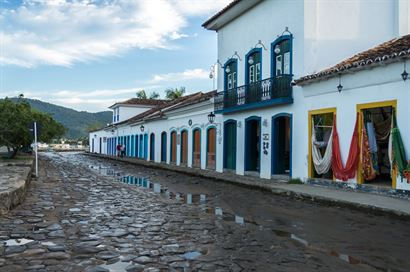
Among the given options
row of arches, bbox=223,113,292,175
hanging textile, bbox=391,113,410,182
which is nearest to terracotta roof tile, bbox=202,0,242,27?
row of arches, bbox=223,113,292,175

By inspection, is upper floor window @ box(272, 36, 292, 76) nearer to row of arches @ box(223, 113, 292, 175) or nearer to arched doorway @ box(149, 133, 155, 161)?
row of arches @ box(223, 113, 292, 175)

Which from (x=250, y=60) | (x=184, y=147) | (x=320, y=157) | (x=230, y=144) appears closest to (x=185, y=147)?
(x=184, y=147)

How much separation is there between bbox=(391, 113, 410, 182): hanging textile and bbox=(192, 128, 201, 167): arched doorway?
14571mm

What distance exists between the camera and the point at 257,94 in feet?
59.0

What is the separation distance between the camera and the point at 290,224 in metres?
8.19

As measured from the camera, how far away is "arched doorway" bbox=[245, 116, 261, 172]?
64.0ft

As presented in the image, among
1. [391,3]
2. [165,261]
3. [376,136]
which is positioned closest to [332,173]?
[376,136]

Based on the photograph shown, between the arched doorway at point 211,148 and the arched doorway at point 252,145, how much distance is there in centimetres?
355

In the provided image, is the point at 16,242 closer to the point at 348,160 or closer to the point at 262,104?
the point at 348,160

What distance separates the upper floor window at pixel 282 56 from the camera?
648 inches

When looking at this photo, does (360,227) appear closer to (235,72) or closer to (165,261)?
(165,261)

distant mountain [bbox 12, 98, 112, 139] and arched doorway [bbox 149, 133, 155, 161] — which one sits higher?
distant mountain [bbox 12, 98, 112, 139]

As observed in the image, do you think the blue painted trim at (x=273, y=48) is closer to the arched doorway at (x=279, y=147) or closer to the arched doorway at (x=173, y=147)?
the arched doorway at (x=279, y=147)

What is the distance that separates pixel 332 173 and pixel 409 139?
3.60 meters
